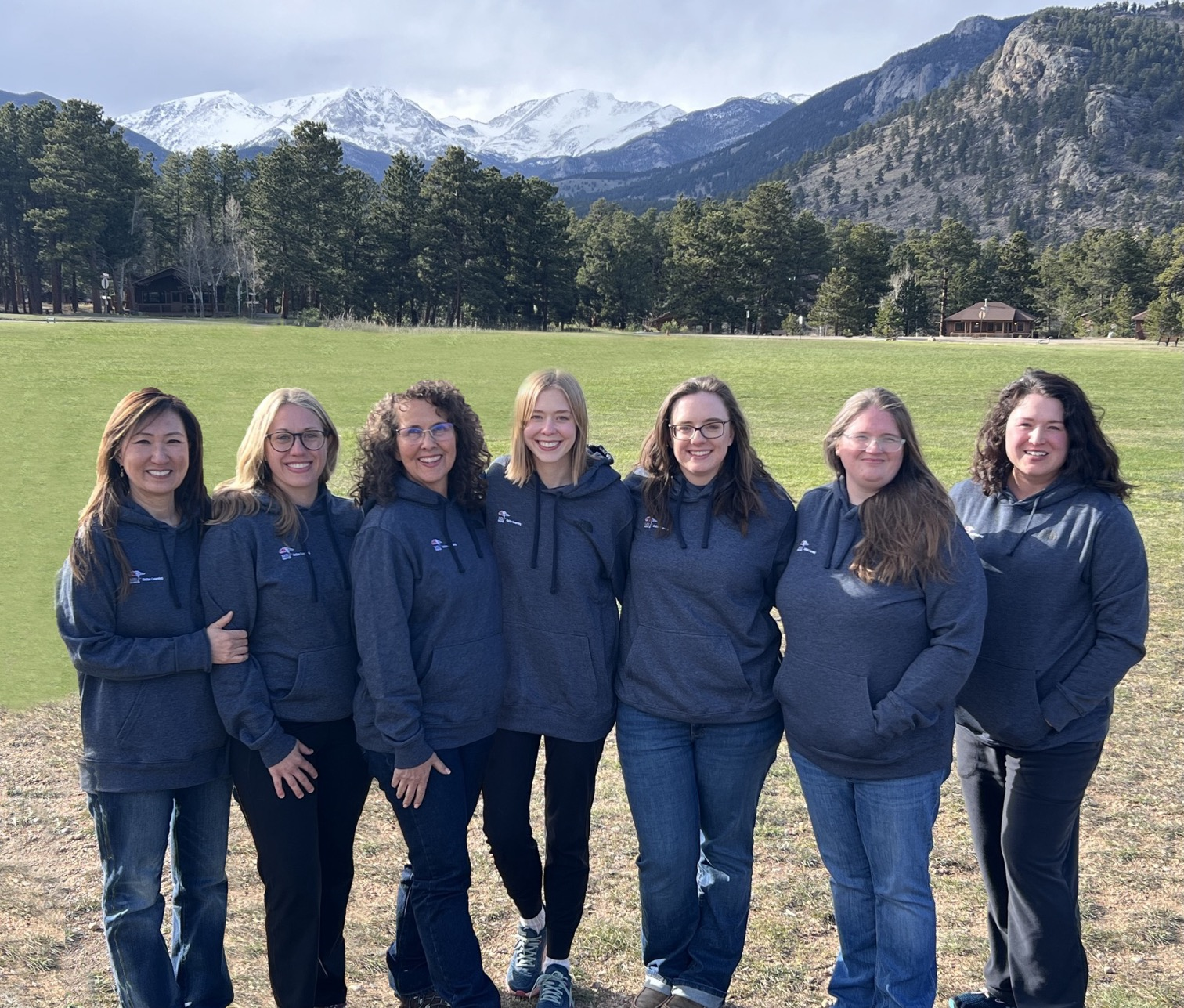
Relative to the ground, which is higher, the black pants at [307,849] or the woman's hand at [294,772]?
the woman's hand at [294,772]

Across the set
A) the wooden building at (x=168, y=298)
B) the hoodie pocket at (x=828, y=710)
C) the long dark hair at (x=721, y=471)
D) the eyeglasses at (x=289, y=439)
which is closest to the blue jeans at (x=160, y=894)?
the eyeglasses at (x=289, y=439)

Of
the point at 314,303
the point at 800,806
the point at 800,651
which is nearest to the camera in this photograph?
the point at 800,651

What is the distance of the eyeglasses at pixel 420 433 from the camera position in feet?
10.3

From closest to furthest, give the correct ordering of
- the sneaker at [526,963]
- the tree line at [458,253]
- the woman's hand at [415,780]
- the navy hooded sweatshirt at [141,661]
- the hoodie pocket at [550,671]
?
the navy hooded sweatshirt at [141,661] → the woman's hand at [415,780] → the hoodie pocket at [550,671] → the sneaker at [526,963] → the tree line at [458,253]

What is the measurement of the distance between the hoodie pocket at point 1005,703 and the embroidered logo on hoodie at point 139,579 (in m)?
2.75

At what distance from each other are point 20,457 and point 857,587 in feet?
51.9

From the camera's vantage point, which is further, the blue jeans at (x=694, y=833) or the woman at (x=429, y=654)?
the blue jeans at (x=694, y=833)

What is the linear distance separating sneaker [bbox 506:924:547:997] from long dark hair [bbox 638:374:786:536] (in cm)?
173

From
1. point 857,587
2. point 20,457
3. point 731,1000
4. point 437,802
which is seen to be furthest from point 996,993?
point 20,457

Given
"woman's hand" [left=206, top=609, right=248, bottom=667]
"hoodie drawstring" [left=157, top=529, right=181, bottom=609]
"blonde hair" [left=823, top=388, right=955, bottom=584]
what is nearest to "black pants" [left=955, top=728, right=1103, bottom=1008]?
"blonde hair" [left=823, top=388, right=955, bottom=584]

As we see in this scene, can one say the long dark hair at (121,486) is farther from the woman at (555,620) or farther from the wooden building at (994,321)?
→ the wooden building at (994,321)

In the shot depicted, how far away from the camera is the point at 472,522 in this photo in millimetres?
3275

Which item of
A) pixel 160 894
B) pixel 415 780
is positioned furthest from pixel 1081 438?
pixel 160 894

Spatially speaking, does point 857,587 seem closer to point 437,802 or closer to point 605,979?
point 437,802
